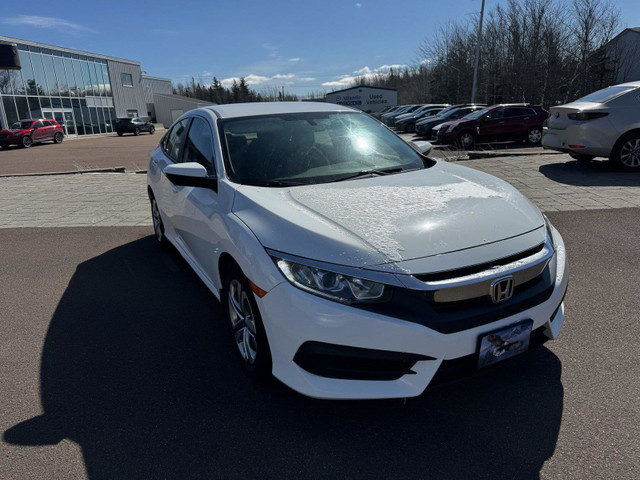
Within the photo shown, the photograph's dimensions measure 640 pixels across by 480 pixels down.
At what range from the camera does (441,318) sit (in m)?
2.05

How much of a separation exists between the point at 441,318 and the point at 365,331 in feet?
→ 1.15

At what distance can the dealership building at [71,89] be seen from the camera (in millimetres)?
35606

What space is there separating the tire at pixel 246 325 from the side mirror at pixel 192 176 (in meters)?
0.64

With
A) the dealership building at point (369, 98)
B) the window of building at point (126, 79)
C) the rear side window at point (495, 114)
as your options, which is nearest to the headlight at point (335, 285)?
the rear side window at point (495, 114)

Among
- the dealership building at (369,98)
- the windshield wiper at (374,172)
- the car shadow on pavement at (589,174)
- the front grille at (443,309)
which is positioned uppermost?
the dealership building at (369,98)

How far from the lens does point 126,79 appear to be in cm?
5269

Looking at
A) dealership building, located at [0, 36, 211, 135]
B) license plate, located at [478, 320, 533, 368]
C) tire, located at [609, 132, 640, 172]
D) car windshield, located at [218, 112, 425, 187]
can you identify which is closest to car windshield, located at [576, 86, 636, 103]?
tire, located at [609, 132, 640, 172]

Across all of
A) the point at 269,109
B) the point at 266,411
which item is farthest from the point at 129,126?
the point at 266,411

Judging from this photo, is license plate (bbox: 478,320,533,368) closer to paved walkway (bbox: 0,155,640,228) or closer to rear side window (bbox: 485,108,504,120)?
paved walkway (bbox: 0,155,640,228)

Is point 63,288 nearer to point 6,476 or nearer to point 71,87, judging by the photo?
point 6,476

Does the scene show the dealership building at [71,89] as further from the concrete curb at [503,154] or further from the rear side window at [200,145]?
the rear side window at [200,145]

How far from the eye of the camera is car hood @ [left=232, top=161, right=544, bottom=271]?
217 cm

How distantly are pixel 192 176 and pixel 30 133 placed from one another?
29224mm

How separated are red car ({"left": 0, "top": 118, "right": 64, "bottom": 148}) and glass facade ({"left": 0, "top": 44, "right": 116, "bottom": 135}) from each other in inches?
355
